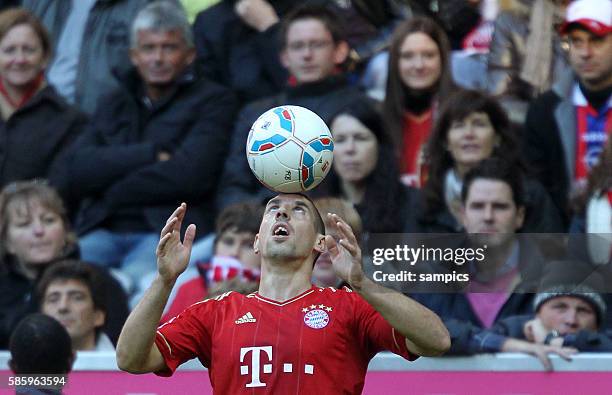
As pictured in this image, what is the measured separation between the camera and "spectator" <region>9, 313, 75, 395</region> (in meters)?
8.66

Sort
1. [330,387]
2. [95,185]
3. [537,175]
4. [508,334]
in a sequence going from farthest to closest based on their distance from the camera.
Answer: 1. [95,185]
2. [537,175]
3. [508,334]
4. [330,387]

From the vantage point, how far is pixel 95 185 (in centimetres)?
988

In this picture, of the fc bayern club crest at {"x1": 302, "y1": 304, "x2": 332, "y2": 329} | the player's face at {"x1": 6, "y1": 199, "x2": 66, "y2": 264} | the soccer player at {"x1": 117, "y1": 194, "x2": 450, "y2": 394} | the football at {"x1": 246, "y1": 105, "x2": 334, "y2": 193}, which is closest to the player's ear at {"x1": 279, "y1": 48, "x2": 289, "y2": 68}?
the player's face at {"x1": 6, "y1": 199, "x2": 66, "y2": 264}

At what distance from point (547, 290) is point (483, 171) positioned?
33.9 inches

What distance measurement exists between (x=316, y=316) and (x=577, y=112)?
3.39 m

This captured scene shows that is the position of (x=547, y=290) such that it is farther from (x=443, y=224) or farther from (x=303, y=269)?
(x=303, y=269)

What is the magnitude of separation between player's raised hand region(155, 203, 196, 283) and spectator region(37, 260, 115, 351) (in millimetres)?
3032

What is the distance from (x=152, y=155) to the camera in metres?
9.81

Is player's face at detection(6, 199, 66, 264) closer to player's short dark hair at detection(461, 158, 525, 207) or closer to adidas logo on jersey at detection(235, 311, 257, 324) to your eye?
player's short dark hair at detection(461, 158, 525, 207)

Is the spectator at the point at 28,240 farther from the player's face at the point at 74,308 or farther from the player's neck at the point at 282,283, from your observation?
the player's neck at the point at 282,283

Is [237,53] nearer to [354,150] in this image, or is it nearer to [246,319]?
[354,150]

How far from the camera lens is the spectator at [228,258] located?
29.9 feet

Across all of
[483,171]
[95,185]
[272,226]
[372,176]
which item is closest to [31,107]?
[95,185]

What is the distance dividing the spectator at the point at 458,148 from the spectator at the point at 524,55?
0.85 feet
